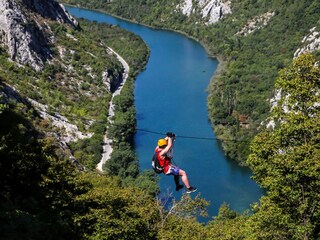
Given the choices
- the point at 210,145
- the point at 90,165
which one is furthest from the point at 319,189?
the point at 210,145

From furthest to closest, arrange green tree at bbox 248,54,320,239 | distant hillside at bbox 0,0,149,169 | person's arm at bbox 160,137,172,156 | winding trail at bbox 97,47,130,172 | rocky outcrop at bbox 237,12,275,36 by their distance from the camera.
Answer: rocky outcrop at bbox 237,12,275,36, distant hillside at bbox 0,0,149,169, winding trail at bbox 97,47,130,172, green tree at bbox 248,54,320,239, person's arm at bbox 160,137,172,156

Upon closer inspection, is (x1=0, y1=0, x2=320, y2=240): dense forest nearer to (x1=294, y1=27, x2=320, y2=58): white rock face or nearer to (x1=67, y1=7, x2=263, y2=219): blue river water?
(x1=67, y1=7, x2=263, y2=219): blue river water

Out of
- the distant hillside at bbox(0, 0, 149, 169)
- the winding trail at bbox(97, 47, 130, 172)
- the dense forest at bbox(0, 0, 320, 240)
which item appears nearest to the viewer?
the dense forest at bbox(0, 0, 320, 240)

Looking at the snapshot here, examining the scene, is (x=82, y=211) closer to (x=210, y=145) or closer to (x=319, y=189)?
(x=319, y=189)

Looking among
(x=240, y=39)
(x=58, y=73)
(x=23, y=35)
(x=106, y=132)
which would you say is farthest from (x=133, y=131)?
(x=240, y=39)

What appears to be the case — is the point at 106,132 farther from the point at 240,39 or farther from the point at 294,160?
the point at 240,39

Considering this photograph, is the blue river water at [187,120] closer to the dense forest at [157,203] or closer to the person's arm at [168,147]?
the dense forest at [157,203]

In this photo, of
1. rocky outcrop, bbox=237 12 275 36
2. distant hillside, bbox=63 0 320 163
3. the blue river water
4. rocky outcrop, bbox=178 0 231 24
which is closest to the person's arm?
the blue river water
